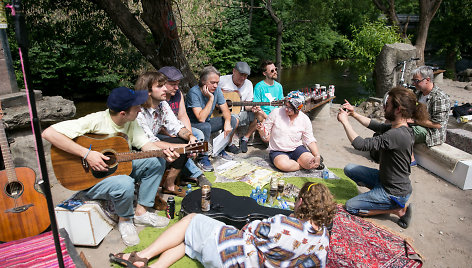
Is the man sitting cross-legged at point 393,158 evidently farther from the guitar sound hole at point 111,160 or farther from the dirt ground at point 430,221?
the guitar sound hole at point 111,160

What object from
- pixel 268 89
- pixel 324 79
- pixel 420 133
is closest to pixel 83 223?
pixel 268 89

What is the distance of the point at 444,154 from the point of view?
4.81m

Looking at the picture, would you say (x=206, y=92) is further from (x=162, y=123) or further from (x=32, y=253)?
(x=32, y=253)

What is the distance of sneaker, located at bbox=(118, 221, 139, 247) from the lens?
3062 mm

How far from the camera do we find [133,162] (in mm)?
3230

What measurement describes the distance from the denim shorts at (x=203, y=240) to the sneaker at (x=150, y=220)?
28.5 inches

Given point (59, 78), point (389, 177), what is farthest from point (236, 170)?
point (59, 78)

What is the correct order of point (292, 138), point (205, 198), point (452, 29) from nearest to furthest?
point (205, 198), point (292, 138), point (452, 29)

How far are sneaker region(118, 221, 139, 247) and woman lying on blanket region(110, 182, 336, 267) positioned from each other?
1.67ft

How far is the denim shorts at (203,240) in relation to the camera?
8.03ft

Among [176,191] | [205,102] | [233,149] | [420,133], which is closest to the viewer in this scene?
[176,191]

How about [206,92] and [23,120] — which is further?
[206,92]

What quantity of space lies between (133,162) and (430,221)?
3466 millimetres

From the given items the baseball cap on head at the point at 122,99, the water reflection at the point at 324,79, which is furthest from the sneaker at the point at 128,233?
the water reflection at the point at 324,79
